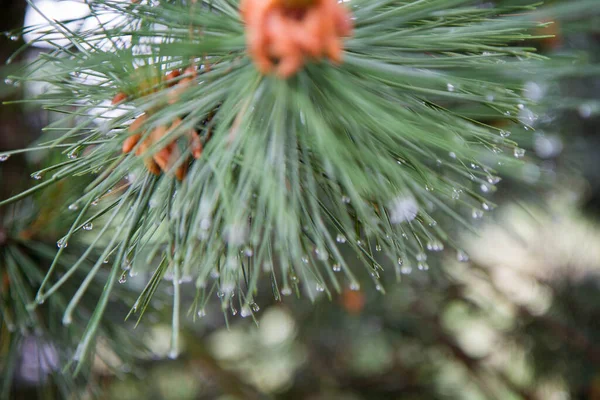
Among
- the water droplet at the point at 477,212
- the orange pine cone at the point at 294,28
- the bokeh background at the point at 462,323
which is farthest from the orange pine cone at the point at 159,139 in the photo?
the bokeh background at the point at 462,323

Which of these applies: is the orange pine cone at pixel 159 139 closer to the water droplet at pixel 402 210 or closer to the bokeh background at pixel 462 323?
the water droplet at pixel 402 210

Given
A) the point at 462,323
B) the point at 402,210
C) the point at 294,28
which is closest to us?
the point at 294,28

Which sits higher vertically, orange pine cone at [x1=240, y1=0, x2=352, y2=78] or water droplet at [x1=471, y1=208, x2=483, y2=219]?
orange pine cone at [x1=240, y1=0, x2=352, y2=78]

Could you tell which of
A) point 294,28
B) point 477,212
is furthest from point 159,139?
point 477,212

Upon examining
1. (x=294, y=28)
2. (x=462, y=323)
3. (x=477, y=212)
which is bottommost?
(x=462, y=323)

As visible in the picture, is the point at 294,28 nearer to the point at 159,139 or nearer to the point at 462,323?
the point at 159,139

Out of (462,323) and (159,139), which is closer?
(159,139)

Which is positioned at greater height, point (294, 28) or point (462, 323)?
point (294, 28)

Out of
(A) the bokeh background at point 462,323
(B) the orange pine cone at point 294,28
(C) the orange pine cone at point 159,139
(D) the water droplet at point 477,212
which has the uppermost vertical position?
(B) the orange pine cone at point 294,28

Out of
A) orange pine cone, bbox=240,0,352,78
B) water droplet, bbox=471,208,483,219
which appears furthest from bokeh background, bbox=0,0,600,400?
orange pine cone, bbox=240,0,352,78

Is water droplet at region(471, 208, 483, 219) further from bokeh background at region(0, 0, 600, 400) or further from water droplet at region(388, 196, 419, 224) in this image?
bokeh background at region(0, 0, 600, 400)

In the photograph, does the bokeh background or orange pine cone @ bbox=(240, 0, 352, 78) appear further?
the bokeh background

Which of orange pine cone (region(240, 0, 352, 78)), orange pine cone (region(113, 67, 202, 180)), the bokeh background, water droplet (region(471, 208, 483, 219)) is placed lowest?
the bokeh background
